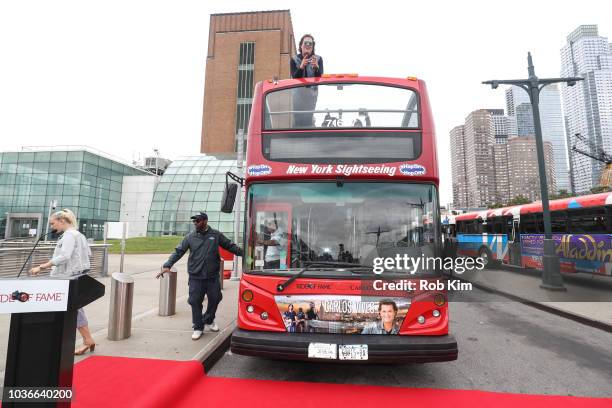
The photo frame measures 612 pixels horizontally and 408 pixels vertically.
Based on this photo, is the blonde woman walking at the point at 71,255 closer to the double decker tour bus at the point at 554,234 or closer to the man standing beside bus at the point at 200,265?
the man standing beside bus at the point at 200,265

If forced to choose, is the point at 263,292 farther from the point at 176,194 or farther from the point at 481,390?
the point at 176,194

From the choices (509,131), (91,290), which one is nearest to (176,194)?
(91,290)

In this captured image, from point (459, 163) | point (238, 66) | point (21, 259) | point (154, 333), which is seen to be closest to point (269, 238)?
point (154, 333)

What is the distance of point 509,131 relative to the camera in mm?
58656

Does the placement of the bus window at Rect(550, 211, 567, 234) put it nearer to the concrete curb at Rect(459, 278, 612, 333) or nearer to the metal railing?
the concrete curb at Rect(459, 278, 612, 333)

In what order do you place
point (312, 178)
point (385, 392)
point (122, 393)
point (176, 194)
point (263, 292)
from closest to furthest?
point (122, 393) → point (385, 392) → point (263, 292) → point (312, 178) → point (176, 194)

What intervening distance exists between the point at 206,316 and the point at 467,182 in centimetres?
7546

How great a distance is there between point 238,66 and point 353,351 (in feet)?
194

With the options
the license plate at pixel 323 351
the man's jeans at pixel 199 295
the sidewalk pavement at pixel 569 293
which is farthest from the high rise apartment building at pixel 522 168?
the license plate at pixel 323 351

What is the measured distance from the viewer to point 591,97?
4784cm

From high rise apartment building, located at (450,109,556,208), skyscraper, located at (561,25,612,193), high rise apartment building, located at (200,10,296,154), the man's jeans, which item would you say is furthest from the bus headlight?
high rise apartment building, located at (450,109,556,208)

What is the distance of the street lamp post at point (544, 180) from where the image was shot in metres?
9.95

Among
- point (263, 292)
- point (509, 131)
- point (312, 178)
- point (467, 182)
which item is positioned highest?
point (509, 131)

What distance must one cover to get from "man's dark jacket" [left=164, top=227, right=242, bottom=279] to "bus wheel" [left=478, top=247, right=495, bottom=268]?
15.3 meters
